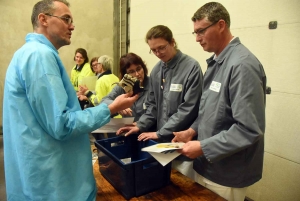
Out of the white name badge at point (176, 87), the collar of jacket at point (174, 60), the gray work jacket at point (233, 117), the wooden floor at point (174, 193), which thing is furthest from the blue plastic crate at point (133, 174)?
the collar of jacket at point (174, 60)

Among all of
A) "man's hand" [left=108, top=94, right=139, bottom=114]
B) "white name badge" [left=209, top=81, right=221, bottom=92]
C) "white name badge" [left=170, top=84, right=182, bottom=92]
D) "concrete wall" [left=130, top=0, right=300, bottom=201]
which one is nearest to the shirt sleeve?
"man's hand" [left=108, top=94, right=139, bottom=114]

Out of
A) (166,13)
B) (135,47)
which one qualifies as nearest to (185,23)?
(166,13)

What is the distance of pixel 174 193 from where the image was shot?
1112 millimetres

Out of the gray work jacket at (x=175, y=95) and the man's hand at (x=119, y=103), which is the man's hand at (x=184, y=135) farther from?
the man's hand at (x=119, y=103)

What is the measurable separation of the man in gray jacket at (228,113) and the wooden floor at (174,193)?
10cm

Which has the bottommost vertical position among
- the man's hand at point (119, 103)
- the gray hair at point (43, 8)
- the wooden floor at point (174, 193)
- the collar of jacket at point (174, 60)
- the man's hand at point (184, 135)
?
the wooden floor at point (174, 193)

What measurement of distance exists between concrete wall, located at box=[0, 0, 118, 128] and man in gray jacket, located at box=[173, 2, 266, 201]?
448 centimetres

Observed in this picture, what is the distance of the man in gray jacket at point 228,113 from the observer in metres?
0.94

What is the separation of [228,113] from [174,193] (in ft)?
1.65

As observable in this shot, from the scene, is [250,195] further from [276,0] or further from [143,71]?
[276,0]

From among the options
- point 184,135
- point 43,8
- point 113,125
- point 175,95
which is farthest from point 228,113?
point 43,8

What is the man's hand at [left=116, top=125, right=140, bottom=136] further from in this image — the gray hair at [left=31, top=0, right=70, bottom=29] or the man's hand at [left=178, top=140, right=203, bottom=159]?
the gray hair at [left=31, top=0, right=70, bottom=29]

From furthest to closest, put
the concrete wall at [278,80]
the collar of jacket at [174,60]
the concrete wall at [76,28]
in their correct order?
the concrete wall at [76,28], the concrete wall at [278,80], the collar of jacket at [174,60]

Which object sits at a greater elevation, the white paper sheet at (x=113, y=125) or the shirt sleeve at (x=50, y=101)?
the shirt sleeve at (x=50, y=101)
